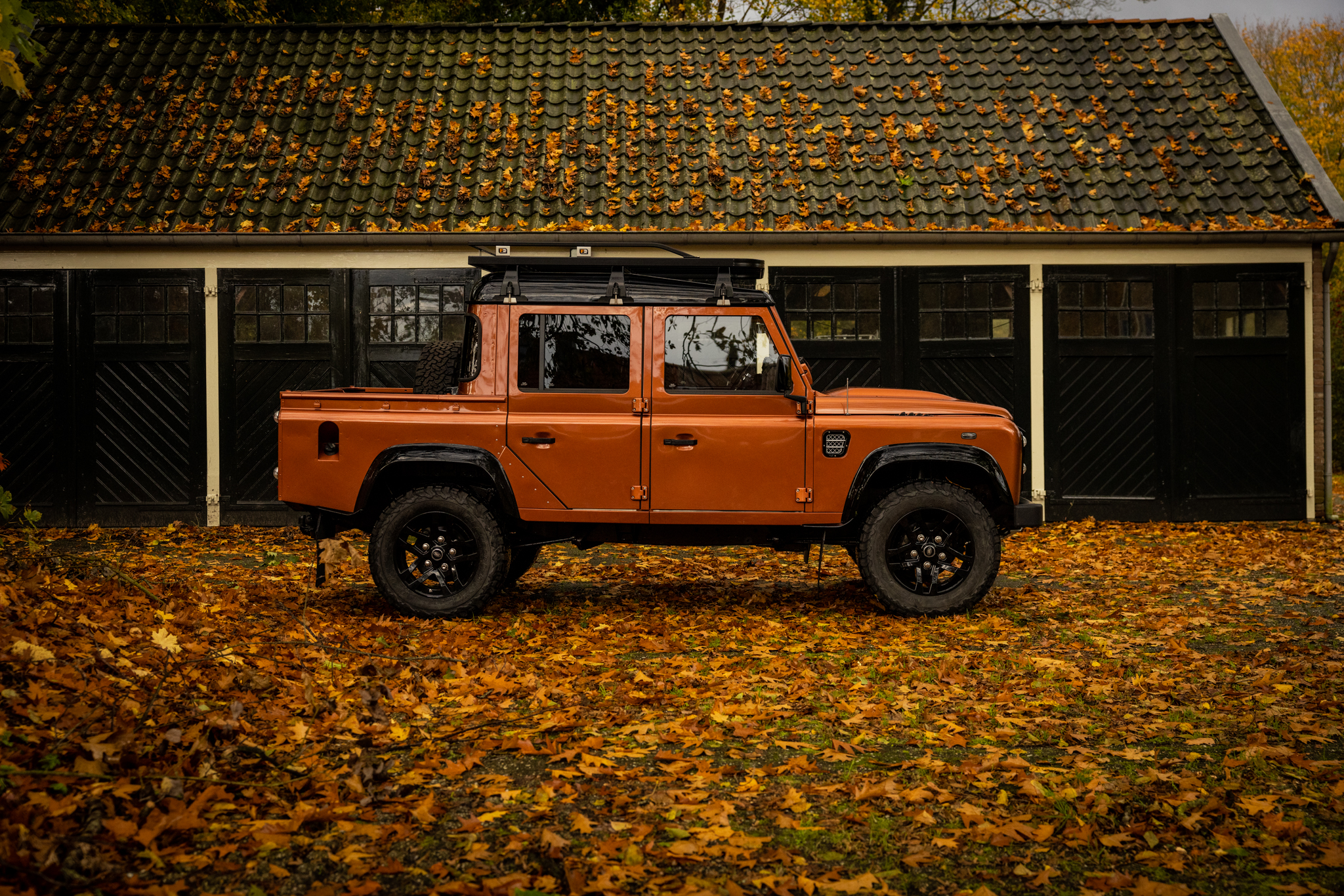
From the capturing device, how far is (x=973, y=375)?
37.3ft

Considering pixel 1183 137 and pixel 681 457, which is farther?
pixel 1183 137

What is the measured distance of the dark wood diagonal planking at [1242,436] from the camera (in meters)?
11.3

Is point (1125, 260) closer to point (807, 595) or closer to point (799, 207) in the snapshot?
point (799, 207)

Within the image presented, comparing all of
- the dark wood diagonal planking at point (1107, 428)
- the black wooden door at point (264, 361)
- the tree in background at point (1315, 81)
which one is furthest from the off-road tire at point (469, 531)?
the tree in background at point (1315, 81)

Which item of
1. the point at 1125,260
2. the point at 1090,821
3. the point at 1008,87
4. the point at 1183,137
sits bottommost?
the point at 1090,821

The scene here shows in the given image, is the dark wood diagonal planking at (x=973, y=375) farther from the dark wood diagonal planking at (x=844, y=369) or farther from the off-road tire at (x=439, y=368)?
the off-road tire at (x=439, y=368)

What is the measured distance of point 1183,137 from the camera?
476 inches

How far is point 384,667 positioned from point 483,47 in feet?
36.1

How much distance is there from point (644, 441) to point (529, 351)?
38.5 inches

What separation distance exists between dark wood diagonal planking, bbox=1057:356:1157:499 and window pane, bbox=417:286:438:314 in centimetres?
696

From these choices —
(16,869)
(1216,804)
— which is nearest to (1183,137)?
(1216,804)

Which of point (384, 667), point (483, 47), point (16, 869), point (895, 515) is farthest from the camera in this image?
point (483, 47)

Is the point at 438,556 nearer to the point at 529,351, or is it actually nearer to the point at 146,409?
the point at 529,351

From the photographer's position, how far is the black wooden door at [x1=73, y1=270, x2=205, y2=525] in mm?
11273
